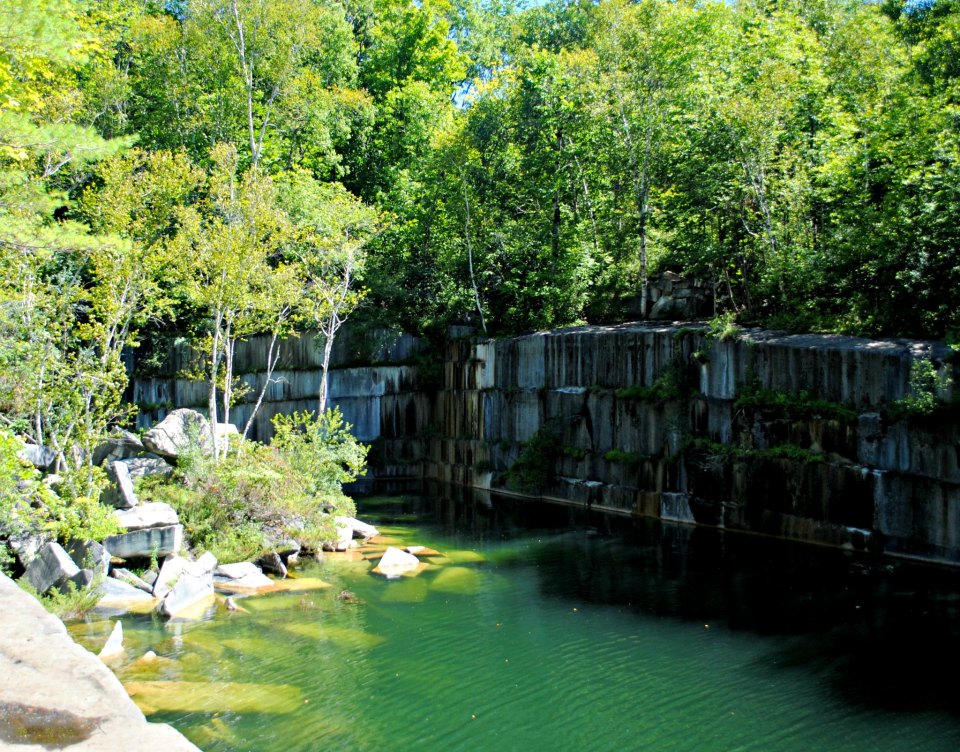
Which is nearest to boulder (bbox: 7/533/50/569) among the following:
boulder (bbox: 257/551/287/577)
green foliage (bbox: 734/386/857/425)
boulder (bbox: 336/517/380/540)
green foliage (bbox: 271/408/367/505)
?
boulder (bbox: 257/551/287/577)

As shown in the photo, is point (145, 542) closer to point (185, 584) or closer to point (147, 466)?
point (185, 584)

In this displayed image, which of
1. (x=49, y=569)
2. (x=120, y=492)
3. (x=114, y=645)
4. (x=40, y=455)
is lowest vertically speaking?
(x=114, y=645)

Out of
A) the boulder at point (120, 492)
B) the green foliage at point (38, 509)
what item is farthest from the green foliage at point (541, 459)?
the green foliage at point (38, 509)

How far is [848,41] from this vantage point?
28.7 meters

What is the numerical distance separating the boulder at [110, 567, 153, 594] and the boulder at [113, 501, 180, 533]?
804mm

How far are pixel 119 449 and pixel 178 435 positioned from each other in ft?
4.38

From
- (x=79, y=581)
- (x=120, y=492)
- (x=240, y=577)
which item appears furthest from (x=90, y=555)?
(x=240, y=577)

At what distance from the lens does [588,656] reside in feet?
43.4

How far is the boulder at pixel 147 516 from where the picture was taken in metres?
16.6

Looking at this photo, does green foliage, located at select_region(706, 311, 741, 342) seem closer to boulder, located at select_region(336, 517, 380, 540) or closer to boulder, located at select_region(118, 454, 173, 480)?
boulder, located at select_region(336, 517, 380, 540)

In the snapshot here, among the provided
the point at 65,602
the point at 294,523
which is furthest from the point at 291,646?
the point at 294,523

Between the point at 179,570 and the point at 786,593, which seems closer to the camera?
the point at 786,593

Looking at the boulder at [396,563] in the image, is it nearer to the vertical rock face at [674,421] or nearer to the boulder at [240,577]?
the boulder at [240,577]

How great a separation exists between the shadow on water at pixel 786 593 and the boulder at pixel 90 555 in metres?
8.28
